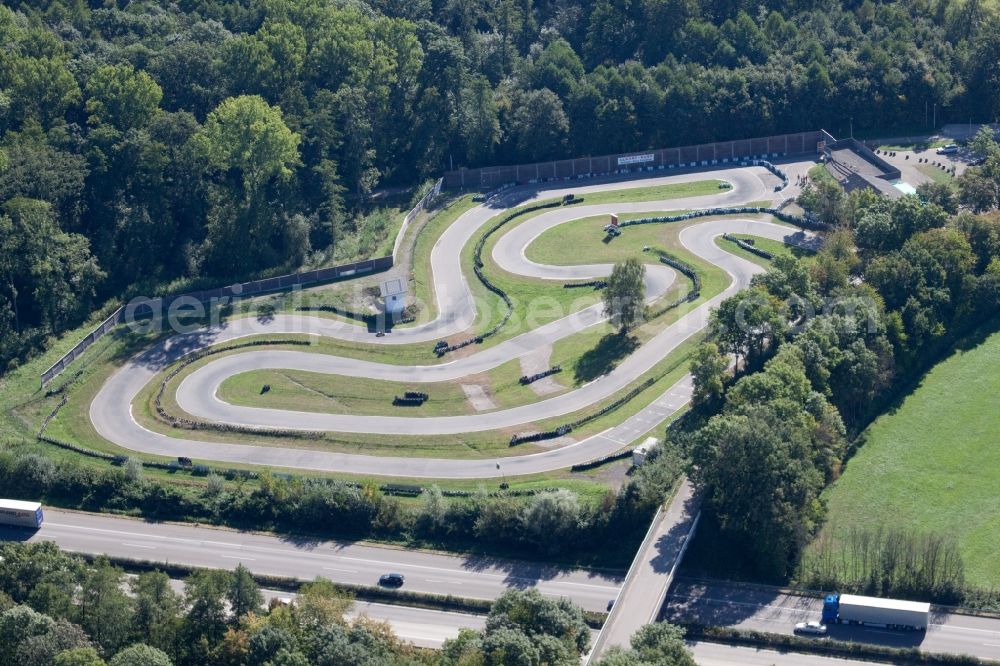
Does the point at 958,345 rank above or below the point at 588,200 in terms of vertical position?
below

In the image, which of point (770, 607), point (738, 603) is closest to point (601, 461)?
point (738, 603)

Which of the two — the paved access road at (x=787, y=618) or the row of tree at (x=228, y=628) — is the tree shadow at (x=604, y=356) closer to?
the paved access road at (x=787, y=618)

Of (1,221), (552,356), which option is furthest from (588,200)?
(1,221)

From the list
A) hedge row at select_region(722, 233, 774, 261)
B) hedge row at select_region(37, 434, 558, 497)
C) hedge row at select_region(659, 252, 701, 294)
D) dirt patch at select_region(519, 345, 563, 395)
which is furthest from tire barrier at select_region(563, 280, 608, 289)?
hedge row at select_region(37, 434, 558, 497)

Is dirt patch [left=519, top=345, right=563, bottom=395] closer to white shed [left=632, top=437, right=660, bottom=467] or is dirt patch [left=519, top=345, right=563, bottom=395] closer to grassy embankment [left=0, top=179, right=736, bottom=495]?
grassy embankment [left=0, top=179, right=736, bottom=495]

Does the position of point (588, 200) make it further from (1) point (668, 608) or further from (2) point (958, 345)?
(1) point (668, 608)

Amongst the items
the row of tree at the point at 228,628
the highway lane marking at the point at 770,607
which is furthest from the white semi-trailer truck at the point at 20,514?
the highway lane marking at the point at 770,607

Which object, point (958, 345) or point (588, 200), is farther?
point (588, 200)

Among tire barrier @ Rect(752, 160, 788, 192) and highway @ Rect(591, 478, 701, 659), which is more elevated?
tire barrier @ Rect(752, 160, 788, 192)
